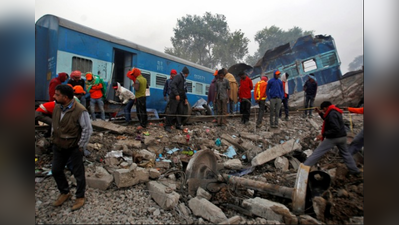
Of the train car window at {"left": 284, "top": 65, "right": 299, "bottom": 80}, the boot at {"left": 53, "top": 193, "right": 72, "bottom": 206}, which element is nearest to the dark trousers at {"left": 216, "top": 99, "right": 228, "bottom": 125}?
the boot at {"left": 53, "top": 193, "right": 72, "bottom": 206}

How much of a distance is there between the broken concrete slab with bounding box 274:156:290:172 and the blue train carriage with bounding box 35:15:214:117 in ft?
17.3

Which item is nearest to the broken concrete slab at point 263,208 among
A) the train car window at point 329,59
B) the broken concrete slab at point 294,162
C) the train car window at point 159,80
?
the broken concrete slab at point 294,162

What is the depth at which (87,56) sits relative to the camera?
596 cm

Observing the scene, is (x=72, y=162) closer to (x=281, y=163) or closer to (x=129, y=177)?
(x=129, y=177)

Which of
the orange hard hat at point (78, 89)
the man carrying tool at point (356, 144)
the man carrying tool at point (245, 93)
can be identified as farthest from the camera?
the man carrying tool at point (245, 93)

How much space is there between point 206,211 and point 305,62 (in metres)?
9.68

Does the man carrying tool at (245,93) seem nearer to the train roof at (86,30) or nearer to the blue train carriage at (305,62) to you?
the blue train carriage at (305,62)

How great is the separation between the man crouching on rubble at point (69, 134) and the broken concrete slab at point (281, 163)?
3392 mm

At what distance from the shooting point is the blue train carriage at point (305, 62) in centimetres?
875

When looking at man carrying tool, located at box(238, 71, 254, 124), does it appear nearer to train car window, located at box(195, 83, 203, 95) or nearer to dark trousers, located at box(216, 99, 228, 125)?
dark trousers, located at box(216, 99, 228, 125)
